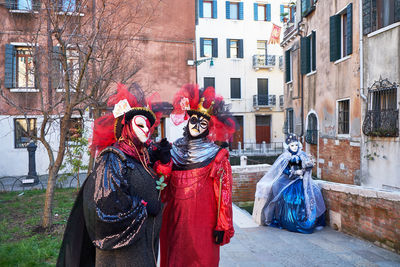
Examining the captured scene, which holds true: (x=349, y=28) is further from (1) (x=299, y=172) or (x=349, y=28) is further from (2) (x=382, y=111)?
(1) (x=299, y=172)

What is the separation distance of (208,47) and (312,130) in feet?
45.8

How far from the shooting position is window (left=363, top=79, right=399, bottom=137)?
8515mm

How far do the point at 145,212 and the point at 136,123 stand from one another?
693 mm

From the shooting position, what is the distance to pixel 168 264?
3.26 meters

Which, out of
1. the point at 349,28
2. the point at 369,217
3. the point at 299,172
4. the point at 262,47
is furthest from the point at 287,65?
the point at 369,217

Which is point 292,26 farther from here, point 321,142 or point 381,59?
point 381,59

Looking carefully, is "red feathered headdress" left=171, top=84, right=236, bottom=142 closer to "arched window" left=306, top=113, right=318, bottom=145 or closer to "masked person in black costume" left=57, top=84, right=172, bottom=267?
"masked person in black costume" left=57, top=84, right=172, bottom=267

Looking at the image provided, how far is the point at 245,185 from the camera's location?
777 centimetres

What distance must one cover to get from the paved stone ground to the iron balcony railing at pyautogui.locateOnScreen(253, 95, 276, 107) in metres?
21.3

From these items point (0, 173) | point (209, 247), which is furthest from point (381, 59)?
point (0, 173)

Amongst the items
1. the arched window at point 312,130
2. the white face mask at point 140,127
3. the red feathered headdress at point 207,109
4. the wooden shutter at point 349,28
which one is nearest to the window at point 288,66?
the arched window at point 312,130

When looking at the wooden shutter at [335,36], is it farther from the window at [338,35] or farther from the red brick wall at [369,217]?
the red brick wall at [369,217]

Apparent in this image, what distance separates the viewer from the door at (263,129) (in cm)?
2728

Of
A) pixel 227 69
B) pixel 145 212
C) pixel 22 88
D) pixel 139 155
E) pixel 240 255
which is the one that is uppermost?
pixel 227 69
